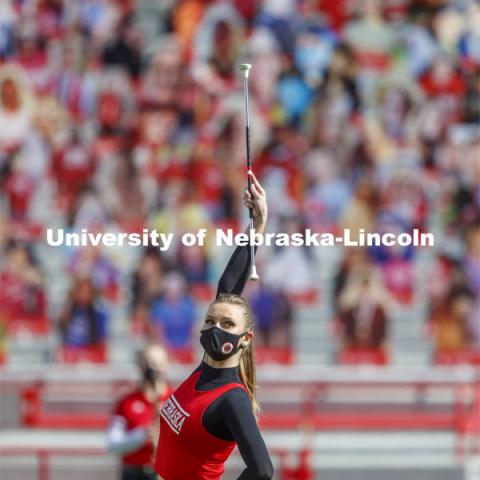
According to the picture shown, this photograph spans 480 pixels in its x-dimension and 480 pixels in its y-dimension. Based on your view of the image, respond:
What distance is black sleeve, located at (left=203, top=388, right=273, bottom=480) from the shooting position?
3967mm

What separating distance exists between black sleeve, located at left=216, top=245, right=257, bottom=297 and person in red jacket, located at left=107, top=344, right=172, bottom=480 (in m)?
2.25

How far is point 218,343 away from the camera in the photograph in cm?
425

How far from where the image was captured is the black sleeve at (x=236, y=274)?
4730mm

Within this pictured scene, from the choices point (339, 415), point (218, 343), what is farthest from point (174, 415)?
point (339, 415)

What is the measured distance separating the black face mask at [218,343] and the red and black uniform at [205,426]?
6 cm

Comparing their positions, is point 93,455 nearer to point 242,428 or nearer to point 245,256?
point 245,256

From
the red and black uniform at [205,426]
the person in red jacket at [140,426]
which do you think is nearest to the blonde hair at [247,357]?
the red and black uniform at [205,426]

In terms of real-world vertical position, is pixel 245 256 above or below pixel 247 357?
above

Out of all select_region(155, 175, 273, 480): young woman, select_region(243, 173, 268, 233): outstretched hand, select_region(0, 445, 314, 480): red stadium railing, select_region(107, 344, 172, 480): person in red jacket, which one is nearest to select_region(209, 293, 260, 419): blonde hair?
select_region(155, 175, 273, 480): young woman

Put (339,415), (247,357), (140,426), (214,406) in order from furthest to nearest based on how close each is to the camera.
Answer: (339,415) < (140,426) < (247,357) < (214,406)

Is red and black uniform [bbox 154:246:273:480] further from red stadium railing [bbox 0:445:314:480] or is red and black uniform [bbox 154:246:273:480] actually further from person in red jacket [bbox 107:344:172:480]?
red stadium railing [bbox 0:445:314:480]

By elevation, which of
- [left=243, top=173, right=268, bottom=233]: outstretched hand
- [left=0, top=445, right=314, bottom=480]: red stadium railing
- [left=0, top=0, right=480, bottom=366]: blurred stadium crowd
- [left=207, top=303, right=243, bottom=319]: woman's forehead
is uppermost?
[left=0, top=0, right=480, bottom=366]: blurred stadium crowd

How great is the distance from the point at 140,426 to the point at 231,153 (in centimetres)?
655

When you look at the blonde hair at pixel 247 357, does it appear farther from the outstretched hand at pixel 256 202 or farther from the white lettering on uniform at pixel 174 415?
the outstretched hand at pixel 256 202
